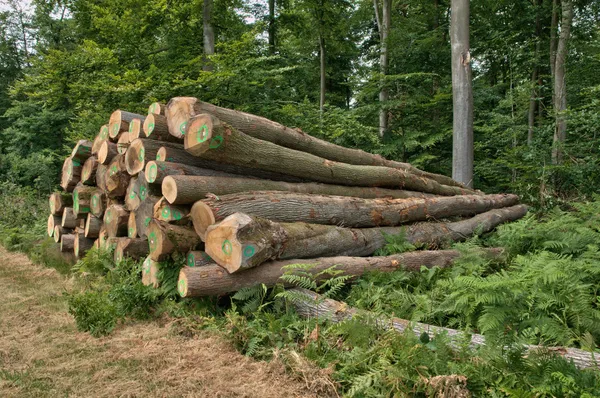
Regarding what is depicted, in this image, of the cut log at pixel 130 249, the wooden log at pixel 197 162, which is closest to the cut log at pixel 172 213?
the wooden log at pixel 197 162

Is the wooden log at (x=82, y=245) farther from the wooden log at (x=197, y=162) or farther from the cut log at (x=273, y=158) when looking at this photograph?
the cut log at (x=273, y=158)

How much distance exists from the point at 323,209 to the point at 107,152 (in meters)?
3.55

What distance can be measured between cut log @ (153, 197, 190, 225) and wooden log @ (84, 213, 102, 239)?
2347 millimetres

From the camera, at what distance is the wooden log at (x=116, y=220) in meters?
5.79

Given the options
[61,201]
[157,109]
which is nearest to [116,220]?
[157,109]

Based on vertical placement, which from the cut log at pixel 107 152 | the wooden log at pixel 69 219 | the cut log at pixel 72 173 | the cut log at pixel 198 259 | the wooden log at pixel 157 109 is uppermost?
the wooden log at pixel 157 109

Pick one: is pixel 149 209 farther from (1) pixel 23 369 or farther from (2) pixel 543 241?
(2) pixel 543 241

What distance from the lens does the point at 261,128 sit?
227 inches

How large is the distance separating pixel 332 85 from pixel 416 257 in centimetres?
1752

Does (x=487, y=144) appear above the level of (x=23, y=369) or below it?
above

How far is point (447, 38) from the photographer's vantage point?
53.0 feet

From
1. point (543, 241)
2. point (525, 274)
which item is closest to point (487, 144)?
point (543, 241)

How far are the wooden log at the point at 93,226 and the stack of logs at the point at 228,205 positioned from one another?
0.05 ft

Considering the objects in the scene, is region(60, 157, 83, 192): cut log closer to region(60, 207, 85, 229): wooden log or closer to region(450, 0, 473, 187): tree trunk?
region(60, 207, 85, 229): wooden log
